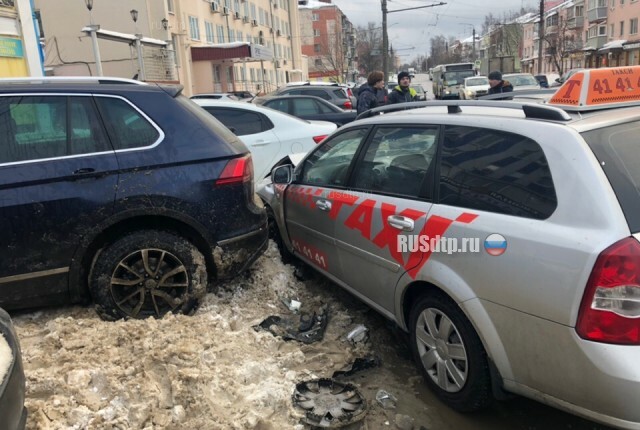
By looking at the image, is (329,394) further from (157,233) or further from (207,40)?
(207,40)

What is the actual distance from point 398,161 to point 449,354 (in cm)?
→ 127

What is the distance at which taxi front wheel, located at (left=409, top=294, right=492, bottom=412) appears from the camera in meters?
2.72

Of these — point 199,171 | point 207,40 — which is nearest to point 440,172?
point 199,171

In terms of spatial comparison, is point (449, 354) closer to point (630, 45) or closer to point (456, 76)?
point (456, 76)

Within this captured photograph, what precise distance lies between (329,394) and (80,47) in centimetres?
3063

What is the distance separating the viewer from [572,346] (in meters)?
2.21

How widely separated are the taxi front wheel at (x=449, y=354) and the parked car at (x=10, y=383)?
6.61 feet

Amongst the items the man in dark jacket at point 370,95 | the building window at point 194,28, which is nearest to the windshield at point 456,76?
the building window at point 194,28

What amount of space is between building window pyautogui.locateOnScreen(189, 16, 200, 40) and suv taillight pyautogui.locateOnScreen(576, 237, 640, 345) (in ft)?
113

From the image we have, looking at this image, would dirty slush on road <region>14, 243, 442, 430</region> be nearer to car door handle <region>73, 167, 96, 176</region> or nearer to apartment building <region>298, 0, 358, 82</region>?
car door handle <region>73, 167, 96, 176</region>

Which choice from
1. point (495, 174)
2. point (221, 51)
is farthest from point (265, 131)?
point (221, 51)

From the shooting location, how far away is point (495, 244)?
2506 millimetres

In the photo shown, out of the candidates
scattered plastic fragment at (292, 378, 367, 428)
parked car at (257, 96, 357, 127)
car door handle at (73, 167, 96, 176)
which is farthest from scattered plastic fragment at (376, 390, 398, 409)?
parked car at (257, 96, 357, 127)

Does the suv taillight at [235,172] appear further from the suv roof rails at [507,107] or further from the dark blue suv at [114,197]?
the suv roof rails at [507,107]
